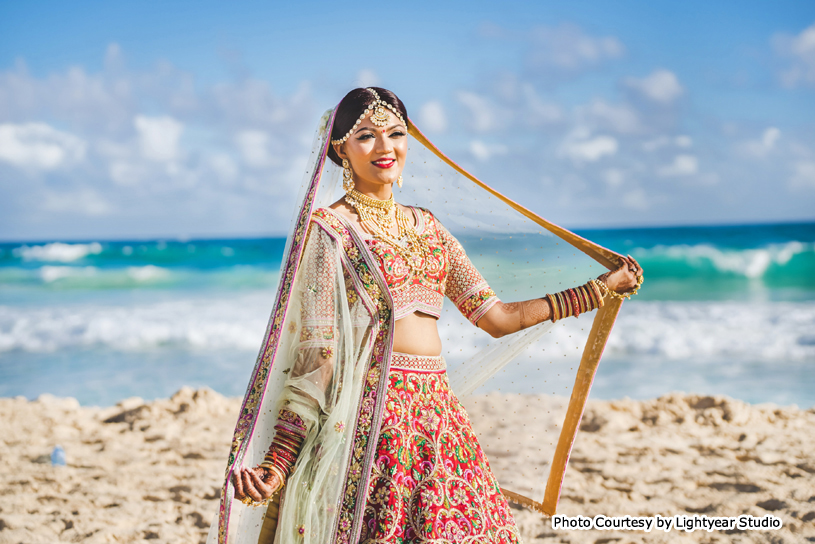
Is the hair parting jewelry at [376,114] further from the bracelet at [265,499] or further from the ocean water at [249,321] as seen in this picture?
the ocean water at [249,321]

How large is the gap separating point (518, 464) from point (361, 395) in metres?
1.18

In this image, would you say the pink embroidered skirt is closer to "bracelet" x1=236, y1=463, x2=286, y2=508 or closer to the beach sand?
"bracelet" x1=236, y1=463, x2=286, y2=508

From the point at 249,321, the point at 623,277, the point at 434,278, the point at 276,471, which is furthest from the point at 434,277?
the point at 249,321

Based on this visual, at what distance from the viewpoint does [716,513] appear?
4141 millimetres

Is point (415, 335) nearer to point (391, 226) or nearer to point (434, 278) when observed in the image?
point (434, 278)

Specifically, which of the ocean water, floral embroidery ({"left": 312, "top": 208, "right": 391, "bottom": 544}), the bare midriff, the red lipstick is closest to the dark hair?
the red lipstick

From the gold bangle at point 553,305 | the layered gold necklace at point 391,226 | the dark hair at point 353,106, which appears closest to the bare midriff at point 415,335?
the layered gold necklace at point 391,226

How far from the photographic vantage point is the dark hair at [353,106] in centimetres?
224

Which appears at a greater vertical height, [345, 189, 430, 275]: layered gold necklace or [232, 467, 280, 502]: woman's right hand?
[345, 189, 430, 275]: layered gold necklace

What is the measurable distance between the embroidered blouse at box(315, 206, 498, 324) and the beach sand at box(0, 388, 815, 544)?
1.90 ft

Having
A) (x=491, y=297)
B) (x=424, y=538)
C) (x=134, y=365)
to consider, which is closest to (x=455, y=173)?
(x=491, y=297)

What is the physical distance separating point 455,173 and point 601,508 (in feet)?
9.01

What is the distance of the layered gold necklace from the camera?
220 centimetres

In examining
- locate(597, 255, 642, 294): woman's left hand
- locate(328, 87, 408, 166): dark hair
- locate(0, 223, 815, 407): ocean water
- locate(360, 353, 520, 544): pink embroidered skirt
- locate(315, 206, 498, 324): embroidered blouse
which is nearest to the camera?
locate(360, 353, 520, 544): pink embroidered skirt
